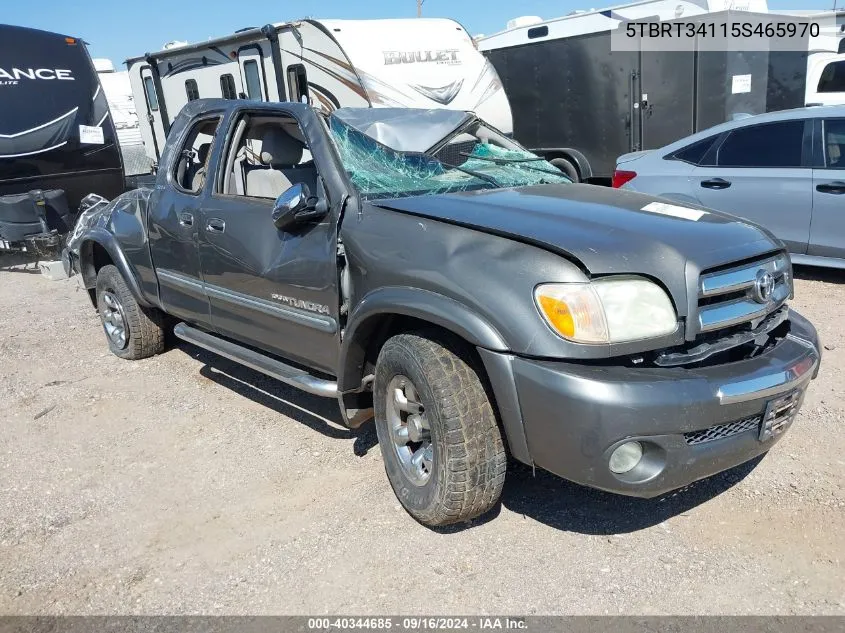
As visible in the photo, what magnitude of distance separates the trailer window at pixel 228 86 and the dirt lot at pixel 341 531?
7424 millimetres

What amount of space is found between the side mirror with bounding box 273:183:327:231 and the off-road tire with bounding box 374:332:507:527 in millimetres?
786

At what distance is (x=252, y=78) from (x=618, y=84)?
5146mm

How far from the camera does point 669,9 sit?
386 inches

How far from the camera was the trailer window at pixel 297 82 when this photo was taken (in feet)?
31.6

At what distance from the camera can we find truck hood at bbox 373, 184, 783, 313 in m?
2.70

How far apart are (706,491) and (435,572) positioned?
4.45 feet

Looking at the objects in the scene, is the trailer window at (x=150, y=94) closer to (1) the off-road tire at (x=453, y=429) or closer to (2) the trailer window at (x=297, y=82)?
(2) the trailer window at (x=297, y=82)

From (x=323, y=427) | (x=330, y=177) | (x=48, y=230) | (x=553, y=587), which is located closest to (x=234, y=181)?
(x=330, y=177)

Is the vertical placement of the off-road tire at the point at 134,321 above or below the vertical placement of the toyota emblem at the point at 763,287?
below

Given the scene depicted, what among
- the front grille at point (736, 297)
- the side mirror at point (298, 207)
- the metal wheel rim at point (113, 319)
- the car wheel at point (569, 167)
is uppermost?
the side mirror at point (298, 207)

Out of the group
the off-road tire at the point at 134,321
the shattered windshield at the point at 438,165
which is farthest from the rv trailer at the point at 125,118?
the shattered windshield at the point at 438,165

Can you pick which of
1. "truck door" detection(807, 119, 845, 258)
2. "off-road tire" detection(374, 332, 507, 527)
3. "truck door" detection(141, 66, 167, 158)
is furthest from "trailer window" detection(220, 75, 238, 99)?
"off-road tire" detection(374, 332, 507, 527)

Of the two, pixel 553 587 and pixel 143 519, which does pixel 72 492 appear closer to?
pixel 143 519

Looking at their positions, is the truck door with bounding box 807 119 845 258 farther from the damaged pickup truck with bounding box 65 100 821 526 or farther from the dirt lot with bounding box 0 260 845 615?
the damaged pickup truck with bounding box 65 100 821 526
